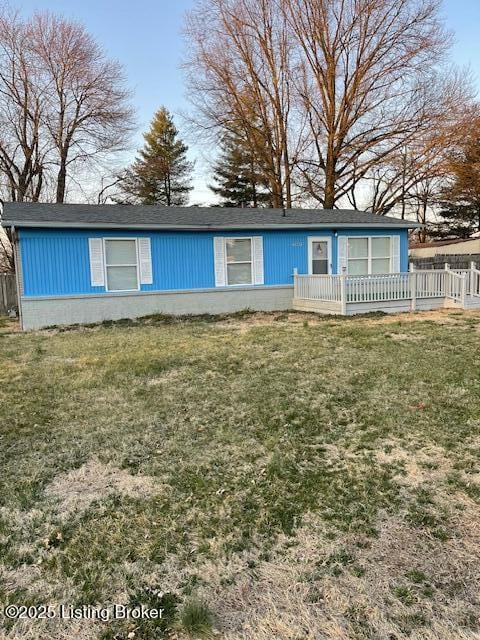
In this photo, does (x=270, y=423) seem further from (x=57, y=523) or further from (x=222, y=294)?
(x=222, y=294)

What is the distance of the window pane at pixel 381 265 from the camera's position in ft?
45.1

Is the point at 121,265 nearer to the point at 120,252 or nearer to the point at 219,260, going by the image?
the point at 120,252

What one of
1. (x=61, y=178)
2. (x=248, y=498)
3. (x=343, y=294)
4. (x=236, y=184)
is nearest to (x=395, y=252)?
(x=343, y=294)

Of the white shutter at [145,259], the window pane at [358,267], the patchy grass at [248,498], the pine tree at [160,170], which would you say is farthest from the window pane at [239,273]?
the pine tree at [160,170]

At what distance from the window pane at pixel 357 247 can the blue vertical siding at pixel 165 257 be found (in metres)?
0.24

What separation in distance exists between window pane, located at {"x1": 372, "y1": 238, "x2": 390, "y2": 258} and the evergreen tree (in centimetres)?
882

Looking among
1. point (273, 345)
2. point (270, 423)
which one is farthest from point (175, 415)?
point (273, 345)

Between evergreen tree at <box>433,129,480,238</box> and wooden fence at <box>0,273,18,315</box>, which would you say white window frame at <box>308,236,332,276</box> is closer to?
wooden fence at <box>0,273,18,315</box>

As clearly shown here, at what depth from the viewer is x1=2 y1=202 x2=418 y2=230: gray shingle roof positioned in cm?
1062

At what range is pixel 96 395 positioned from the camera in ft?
16.3

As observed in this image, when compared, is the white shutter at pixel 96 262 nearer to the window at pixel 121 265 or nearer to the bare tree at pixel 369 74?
the window at pixel 121 265

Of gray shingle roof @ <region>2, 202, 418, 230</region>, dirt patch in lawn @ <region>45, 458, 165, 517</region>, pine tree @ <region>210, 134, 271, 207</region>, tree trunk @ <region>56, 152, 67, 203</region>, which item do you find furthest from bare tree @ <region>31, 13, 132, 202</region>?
dirt patch in lawn @ <region>45, 458, 165, 517</region>

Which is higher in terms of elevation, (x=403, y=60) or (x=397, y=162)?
(x=403, y=60)

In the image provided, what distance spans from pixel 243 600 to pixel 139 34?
16383mm
